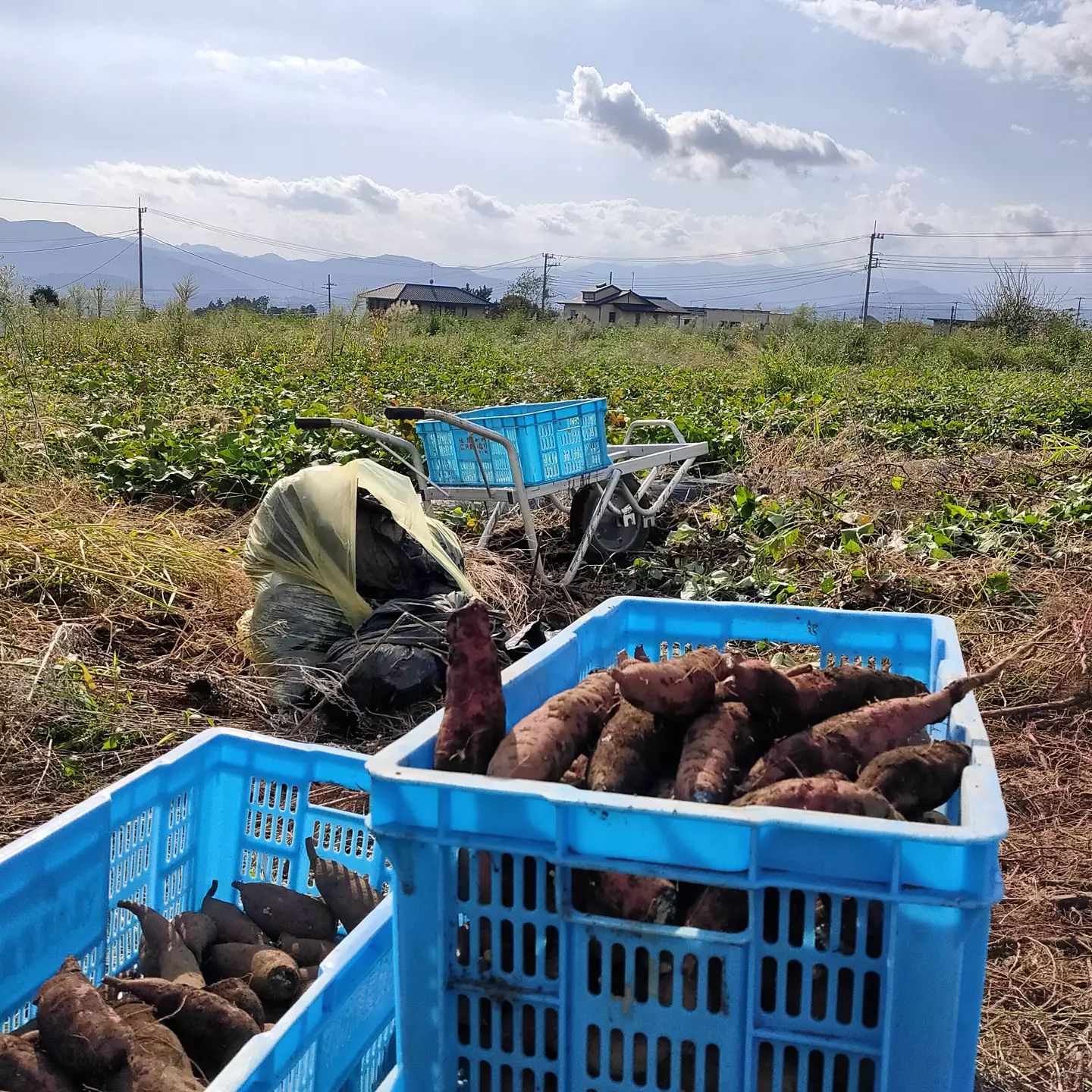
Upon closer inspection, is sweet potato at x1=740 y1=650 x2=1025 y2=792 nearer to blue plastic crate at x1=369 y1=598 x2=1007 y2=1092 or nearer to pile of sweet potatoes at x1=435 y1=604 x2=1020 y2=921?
pile of sweet potatoes at x1=435 y1=604 x2=1020 y2=921

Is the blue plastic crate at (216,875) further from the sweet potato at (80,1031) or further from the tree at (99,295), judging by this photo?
the tree at (99,295)

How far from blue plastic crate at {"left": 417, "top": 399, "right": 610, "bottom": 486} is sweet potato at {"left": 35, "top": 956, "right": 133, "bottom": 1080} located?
3.80 m

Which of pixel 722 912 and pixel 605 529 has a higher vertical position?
pixel 722 912

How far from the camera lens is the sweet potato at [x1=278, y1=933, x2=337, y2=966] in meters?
1.88

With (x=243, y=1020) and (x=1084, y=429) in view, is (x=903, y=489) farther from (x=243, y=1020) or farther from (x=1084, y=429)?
(x=243, y=1020)

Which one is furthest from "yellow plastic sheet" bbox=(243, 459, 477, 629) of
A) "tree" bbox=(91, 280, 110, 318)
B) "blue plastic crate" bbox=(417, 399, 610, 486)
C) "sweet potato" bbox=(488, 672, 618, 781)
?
"tree" bbox=(91, 280, 110, 318)

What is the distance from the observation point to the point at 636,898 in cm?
113

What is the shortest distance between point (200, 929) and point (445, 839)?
3.19ft

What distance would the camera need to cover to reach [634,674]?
1.48 metres

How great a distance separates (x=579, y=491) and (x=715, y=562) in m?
0.97

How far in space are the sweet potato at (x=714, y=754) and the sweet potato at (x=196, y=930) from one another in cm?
103

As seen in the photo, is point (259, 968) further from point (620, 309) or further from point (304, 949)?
point (620, 309)

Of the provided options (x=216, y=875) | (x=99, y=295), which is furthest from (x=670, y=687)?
(x=99, y=295)

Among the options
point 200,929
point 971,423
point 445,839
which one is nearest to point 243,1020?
point 200,929
